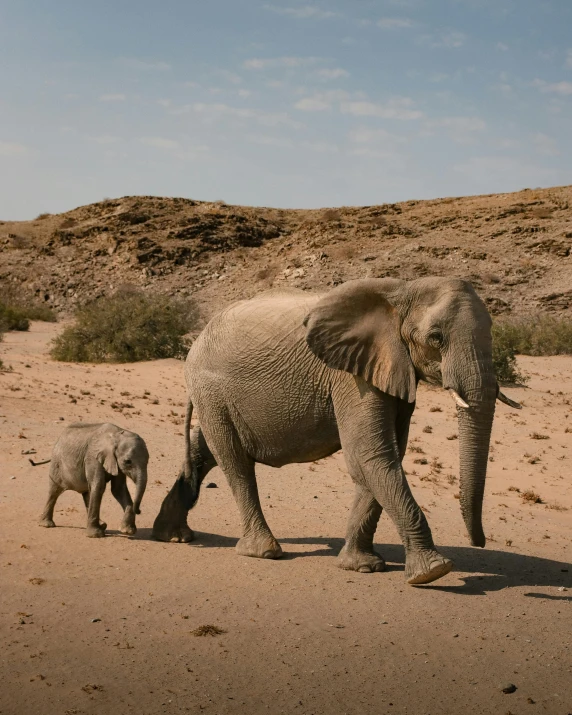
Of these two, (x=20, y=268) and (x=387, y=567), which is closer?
(x=387, y=567)

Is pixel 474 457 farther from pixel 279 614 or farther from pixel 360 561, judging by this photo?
pixel 279 614

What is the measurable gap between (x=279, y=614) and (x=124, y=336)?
18.8 m

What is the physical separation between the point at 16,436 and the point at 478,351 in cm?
798

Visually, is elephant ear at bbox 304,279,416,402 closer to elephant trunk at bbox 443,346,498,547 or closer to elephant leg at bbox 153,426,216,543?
elephant trunk at bbox 443,346,498,547

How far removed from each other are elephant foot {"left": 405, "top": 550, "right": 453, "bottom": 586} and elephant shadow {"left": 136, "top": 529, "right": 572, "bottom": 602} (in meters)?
0.28

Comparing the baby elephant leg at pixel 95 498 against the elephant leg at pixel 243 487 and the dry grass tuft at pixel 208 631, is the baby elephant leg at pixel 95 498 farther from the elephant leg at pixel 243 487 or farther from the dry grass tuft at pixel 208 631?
the dry grass tuft at pixel 208 631

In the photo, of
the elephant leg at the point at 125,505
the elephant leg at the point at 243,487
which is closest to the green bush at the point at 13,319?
the elephant leg at the point at 125,505

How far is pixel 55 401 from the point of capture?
51.4 ft

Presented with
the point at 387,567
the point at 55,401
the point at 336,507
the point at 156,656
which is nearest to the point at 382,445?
the point at 387,567

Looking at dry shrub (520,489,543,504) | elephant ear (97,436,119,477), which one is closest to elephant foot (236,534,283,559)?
elephant ear (97,436,119,477)

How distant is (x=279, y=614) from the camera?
248 inches

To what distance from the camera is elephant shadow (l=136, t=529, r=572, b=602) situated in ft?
23.1

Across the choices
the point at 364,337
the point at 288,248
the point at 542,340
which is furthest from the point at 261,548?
the point at 288,248

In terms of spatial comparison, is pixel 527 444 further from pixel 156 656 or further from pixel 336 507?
pixel 156 656
